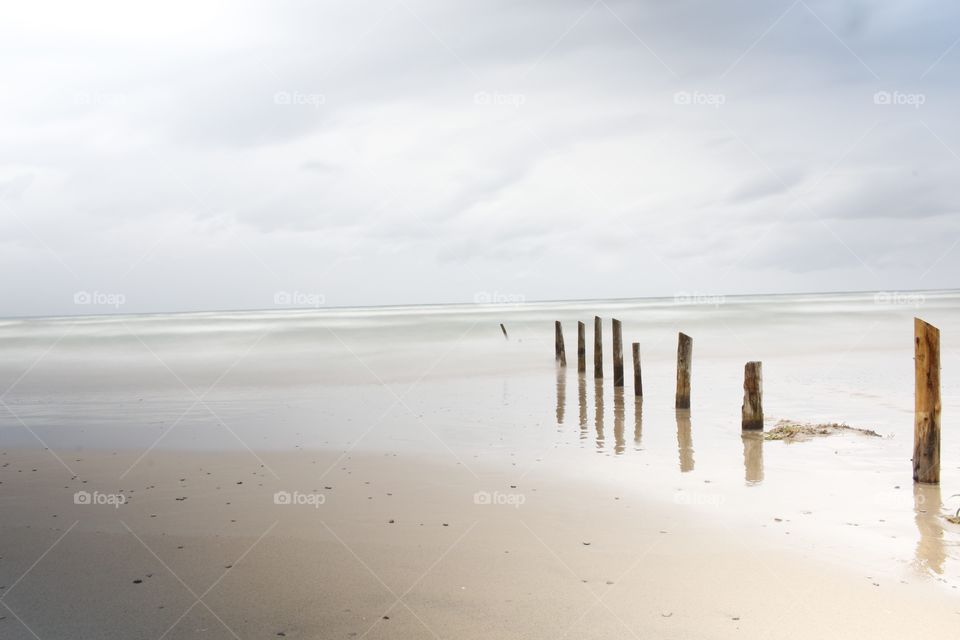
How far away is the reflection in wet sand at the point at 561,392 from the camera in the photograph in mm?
15125

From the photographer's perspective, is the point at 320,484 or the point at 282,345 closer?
the point at 320,484

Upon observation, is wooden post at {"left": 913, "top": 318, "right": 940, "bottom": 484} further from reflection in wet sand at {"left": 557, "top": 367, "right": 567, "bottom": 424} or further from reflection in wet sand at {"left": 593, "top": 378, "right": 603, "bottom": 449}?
reflection in wet sand at {"left": 557, "top": 367, "right": 567, "bottom": 424}

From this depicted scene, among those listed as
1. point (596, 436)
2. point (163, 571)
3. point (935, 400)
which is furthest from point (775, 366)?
point (163, 571)

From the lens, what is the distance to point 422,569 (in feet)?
19.5

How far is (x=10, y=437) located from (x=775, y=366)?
897 inches

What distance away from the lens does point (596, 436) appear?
40.7 ft

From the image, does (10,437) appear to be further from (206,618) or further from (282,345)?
(282,345)
